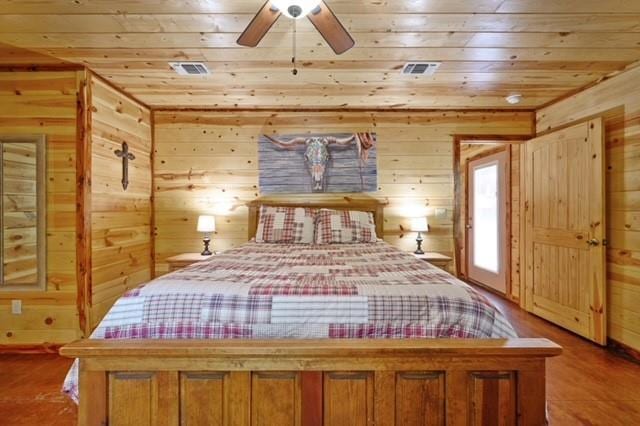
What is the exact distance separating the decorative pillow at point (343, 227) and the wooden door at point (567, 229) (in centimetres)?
176

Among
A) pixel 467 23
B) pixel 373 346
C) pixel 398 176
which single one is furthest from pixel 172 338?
pixel 398 176

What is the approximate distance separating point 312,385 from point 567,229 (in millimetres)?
3066

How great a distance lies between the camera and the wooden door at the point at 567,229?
2936 mm

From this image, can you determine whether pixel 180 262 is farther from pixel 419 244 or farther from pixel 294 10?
pixel 294 10

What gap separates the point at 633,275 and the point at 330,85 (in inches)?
113

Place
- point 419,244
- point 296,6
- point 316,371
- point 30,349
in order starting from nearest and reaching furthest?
1. point 316,371
2. point 296,6
3. point 30,349
4. point 419,244

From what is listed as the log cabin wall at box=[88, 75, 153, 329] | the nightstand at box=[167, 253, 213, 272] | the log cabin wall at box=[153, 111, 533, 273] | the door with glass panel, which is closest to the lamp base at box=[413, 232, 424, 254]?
the log cabin wall at box=[153, 111, 533, 273]

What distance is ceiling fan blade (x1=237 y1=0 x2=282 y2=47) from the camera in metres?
1.71

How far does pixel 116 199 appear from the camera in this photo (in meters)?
3.27

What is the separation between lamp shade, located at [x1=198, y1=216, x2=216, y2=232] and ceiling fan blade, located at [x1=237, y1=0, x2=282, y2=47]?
2.19 meters

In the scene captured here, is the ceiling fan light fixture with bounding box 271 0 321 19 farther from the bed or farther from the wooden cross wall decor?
the wooden cross wall decor

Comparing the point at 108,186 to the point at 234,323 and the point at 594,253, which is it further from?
the point at 594,253

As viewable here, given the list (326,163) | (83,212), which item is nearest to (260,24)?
(83,212)

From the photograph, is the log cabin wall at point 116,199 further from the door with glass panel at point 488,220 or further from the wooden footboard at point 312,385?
the door with glass panel at point 488,220
